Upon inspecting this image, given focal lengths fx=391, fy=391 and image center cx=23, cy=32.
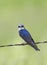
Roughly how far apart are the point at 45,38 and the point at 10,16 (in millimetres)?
751

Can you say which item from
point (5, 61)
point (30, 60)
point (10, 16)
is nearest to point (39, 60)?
point (30, 60)

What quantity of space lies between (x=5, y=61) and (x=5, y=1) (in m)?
0.93

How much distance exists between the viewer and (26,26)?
4668 mm

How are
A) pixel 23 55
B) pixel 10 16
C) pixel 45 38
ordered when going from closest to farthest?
pixel 45 38
pixel 23 55
pixel 10 16

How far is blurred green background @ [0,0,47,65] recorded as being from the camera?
4.44 meters

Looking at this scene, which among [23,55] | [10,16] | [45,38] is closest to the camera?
[45,38]

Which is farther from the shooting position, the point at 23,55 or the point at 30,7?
the point at 30,7

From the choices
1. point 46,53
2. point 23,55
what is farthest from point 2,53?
point 46,53

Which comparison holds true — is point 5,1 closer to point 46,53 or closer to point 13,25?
point 13,25

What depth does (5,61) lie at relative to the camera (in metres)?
4.36

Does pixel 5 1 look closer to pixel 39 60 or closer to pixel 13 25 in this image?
pixel 13 25

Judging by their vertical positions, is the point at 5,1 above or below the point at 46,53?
above

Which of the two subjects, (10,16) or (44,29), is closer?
(44,29)

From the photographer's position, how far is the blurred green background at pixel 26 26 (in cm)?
444
